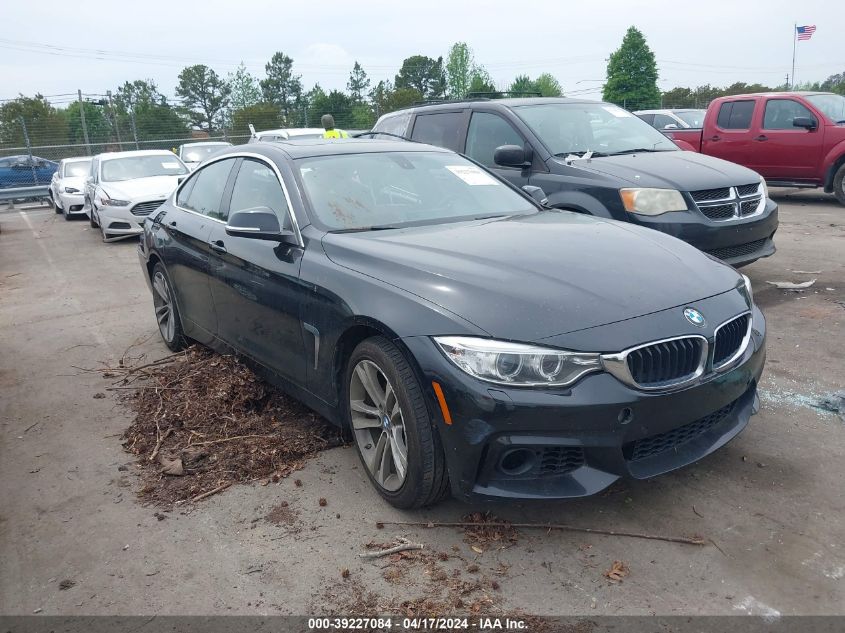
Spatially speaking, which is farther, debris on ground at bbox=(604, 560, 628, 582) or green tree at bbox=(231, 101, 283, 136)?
green tree at bbox=(231, 101, 283, 136)

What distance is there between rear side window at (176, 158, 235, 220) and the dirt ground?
1484 mm

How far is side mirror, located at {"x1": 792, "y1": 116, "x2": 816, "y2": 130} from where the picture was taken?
11547 millimetres

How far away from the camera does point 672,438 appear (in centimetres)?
302

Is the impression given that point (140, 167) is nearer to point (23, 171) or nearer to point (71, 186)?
point (71, 186)

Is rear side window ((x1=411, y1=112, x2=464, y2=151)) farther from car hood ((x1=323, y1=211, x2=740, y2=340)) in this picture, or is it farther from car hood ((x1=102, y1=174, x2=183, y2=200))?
car hood ((x1=102, y1=174, x2=183, y2=200))

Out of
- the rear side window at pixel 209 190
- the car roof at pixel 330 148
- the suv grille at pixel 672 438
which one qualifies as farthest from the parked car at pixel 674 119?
the suv grille at pixel 672 438

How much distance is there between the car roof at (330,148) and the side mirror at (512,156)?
188 centimetres

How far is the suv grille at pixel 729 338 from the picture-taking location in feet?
10.1

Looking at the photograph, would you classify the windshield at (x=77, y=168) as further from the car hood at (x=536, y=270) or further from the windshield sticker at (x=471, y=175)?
the car hood at (x=536, y=270)

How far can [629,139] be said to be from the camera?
7270mm

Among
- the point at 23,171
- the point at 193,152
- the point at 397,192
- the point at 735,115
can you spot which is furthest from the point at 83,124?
the point at 397,192

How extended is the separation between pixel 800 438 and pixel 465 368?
213 cm

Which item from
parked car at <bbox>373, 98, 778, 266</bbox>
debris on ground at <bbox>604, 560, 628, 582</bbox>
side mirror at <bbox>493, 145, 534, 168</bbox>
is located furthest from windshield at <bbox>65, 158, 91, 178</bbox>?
debris on ground at <bbox>604, 560, 628, 582</bbox>

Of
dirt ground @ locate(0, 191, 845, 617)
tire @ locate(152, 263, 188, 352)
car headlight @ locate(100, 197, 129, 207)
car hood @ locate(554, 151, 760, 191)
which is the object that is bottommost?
dirt ground @ locate(0, 191, 845, 617)
